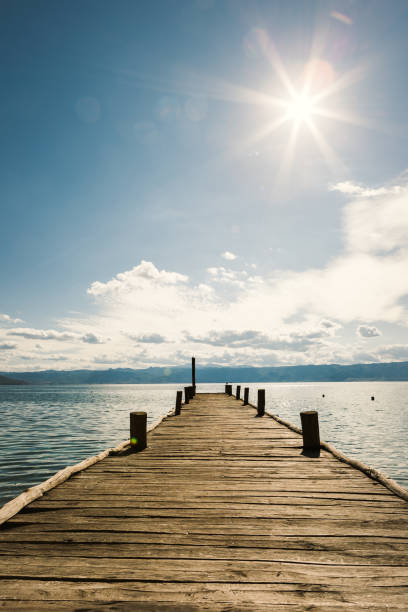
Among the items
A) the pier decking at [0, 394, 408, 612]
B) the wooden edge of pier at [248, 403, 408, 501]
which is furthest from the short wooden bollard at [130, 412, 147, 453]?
the wooden edge of pier at [248, 403, 408, 501]

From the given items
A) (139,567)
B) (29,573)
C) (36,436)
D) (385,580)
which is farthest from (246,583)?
(36,436)

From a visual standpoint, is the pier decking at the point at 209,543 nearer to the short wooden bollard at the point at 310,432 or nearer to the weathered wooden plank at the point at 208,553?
the weathered wooden plank at the point at 208,553

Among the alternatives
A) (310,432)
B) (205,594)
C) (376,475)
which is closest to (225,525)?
(205,594)

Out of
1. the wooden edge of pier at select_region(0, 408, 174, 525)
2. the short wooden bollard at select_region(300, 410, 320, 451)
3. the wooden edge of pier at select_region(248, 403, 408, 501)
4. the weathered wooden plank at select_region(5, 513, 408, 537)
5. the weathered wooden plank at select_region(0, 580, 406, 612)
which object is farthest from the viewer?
the short wooden bollard at select_region(300, 410, 320, 451)

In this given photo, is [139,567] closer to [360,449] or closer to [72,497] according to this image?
[72,497]

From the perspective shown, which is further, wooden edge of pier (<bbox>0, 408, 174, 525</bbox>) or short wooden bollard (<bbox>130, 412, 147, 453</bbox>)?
short wooden bollard (<bbox>130, 412, 147, 453</bbox>)

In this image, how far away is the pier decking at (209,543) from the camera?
8.30 ft

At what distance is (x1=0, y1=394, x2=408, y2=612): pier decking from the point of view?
253 cm

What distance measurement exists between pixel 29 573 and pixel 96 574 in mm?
548

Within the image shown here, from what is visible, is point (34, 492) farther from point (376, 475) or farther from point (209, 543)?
point (376, 475)

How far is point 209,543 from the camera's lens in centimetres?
333

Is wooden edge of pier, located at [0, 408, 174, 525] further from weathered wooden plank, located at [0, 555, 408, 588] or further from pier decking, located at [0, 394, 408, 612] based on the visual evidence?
weathered wooden plank, located at [0, 555, 408, 588]

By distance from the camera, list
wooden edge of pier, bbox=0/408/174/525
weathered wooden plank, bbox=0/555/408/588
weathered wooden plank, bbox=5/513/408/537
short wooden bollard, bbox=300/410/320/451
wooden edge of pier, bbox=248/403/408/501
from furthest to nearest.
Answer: short wooden bollard, bbox=300/410/320/451
wooden edge of pier, bbox=248/403/408/501
wooden edge of pier, bbox=0/408/174/525
weathered wooden plank, bbox=5/513/408/537
weathered wooden plank, bbox=0/555/408/588

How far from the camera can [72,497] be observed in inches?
182
